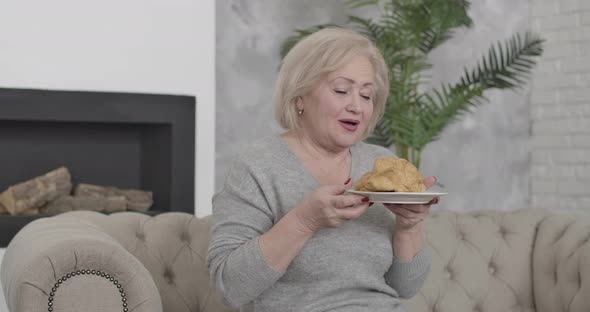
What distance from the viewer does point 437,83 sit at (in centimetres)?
609

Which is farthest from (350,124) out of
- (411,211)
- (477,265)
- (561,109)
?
(561,109)

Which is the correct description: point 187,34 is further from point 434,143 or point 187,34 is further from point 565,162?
point 565,162

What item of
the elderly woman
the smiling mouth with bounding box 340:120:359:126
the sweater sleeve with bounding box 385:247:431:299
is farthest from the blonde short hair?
the sweater sleeve with bounding box 385:247:431:299

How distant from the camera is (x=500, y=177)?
6.42 m

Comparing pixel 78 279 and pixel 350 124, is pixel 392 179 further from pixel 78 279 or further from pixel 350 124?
pixel 78 279

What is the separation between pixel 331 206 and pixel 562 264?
1.33 meters

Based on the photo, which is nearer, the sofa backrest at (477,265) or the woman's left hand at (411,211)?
the woman's left hand at (411,211)

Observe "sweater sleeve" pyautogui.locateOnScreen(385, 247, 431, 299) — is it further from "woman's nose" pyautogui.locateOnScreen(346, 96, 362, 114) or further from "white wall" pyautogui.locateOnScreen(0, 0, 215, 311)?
"white wall" pyautogui.locateOnScreen(0, 0, 215, 311)

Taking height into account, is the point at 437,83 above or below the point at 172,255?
above

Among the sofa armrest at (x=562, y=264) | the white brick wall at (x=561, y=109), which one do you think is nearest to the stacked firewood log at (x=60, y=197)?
the sofa armrest at (x=562, y=264)

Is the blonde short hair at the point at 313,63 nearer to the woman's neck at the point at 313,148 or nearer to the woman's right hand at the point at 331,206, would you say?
the woman's neck at the point at 313,148

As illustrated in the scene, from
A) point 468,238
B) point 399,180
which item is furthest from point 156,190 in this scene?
point 399,180

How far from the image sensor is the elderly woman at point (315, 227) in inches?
82.8

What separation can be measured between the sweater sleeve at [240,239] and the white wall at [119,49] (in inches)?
92.6
